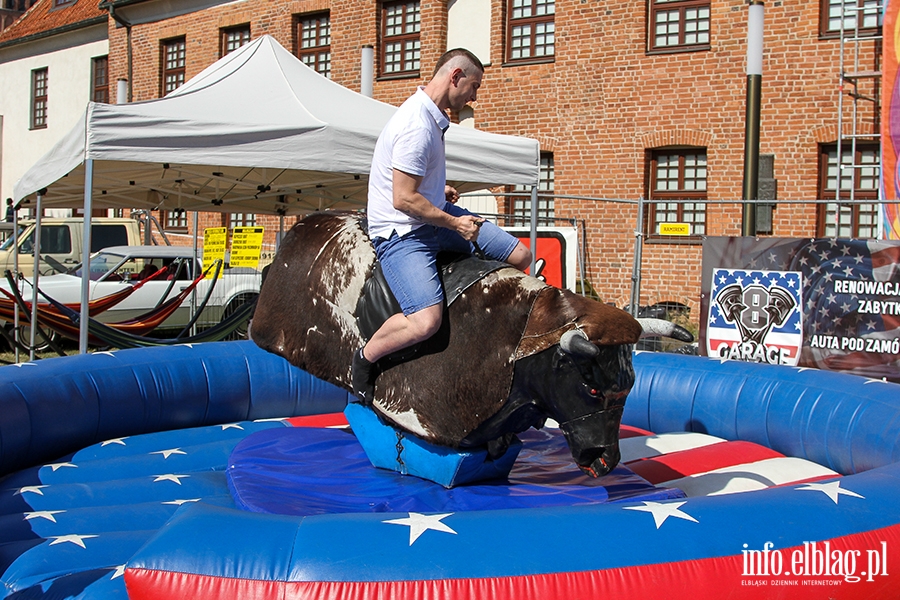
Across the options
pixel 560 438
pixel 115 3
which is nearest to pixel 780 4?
pixel 560 438

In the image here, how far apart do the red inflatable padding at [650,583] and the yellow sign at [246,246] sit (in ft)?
21.6

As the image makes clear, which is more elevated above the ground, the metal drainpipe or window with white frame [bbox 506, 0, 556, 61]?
the metal drainpipe

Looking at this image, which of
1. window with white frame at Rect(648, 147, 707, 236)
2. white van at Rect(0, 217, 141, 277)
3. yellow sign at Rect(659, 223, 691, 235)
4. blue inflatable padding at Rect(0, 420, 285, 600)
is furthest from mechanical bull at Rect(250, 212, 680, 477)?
white van at Rect(0, 217, 141, 277)

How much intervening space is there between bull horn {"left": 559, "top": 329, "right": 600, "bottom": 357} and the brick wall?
35.4 feet

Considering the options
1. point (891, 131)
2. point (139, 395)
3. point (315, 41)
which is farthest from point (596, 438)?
point (315, 41)

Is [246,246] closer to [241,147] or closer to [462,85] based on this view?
[241,147]

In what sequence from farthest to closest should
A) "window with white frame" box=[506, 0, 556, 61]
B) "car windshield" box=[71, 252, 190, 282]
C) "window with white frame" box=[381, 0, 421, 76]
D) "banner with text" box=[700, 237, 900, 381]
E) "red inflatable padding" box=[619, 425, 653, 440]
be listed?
"window with white frame" box=[381, 0, 421, 76] → "window with white frame" box=[506, 0, 556, 61] → "car windshield" box=[71, 252, 190, 282] → "banner with text" box=[700, 237, 900, 381] → "red inflatable padding" box=[619, 425, 653, 440]

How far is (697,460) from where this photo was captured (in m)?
4.77

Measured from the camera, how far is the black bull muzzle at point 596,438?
3.60 meters

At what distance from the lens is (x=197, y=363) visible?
574 centimetres

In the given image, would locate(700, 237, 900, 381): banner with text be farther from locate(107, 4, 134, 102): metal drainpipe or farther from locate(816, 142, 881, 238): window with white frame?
locate(107, 4, 134, 102): metal drainpipe

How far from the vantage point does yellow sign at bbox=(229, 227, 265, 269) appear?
28.7 ft

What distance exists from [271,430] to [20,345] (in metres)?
4.96

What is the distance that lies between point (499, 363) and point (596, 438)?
1.70ft
